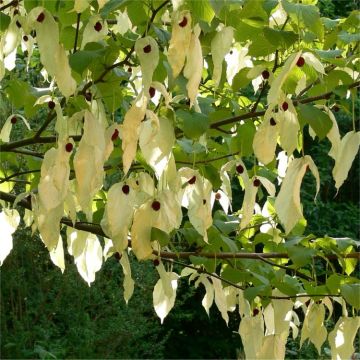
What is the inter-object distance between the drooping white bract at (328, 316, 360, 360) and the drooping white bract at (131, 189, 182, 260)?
512 mm

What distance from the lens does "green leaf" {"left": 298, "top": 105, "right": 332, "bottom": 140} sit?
1.11m

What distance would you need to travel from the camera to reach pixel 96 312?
427cm

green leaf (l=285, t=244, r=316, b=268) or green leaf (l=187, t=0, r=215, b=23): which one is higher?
green leaf (l=187, t=0, r=215, b=23)

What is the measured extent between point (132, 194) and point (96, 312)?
3299 millimetres

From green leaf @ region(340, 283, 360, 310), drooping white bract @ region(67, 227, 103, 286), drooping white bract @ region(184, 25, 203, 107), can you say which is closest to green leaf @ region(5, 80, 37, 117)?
drooping white bract @ region(67, 227, 103, 286)

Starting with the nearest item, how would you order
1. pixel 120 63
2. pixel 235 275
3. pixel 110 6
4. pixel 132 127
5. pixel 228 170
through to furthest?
pixel 132 127 < pixel 110 6 < pixel 120 63 < pixel 228 170 < pixel 235 275

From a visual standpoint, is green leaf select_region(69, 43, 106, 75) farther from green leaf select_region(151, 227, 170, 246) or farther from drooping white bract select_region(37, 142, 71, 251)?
green leaf select_region(151, 227, 170, 246)

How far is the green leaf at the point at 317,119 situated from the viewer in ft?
3.63

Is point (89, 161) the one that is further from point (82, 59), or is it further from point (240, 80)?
point (240, 80)

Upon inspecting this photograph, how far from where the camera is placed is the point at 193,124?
46.1 inches

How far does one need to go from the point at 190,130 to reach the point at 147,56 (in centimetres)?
17

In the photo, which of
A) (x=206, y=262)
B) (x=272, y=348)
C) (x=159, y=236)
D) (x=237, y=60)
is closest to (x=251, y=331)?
(x=272, y=348)

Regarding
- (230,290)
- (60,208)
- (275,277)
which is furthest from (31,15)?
(230,290)

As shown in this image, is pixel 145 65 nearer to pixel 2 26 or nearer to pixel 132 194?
pixel 132 194
